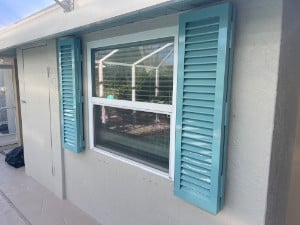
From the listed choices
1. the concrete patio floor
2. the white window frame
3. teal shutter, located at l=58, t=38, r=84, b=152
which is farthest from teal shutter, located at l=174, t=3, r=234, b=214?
the concrete patio floor

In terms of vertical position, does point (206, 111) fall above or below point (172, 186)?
above

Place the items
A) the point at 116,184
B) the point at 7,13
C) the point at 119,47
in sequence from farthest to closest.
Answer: the point at 7,13 → the point at 116,184 → the point at 119,47

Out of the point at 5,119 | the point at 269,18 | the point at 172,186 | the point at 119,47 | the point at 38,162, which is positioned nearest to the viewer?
the point at 269,18

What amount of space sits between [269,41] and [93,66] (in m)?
1.83

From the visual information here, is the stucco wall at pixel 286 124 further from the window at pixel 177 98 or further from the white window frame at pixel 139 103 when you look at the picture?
the white window frame at pixel 139 103

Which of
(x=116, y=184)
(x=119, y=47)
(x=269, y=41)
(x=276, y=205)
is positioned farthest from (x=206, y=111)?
(x=116, y=184)

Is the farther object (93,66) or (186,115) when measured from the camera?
(93,66)

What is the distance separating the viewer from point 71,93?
8.92ft

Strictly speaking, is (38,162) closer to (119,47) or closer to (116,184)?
(116,184)

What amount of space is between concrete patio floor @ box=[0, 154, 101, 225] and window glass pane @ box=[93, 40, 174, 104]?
152cm

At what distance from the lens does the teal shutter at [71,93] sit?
261cm

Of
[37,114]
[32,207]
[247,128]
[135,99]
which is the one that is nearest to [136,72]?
[135,99]

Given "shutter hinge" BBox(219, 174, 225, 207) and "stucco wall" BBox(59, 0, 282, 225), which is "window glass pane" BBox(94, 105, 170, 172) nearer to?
"stucco wall" BBox(59, 0, 282, 225)

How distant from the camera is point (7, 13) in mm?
3072
